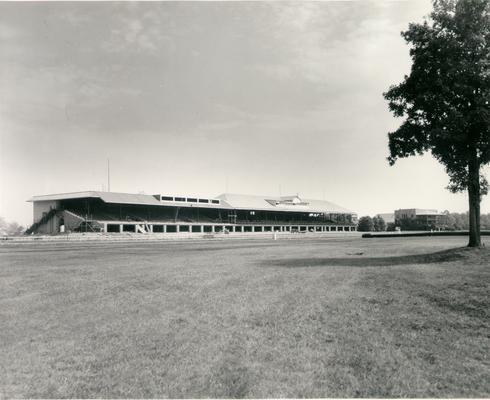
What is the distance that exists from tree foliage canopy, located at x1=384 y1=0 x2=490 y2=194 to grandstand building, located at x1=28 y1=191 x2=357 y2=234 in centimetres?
5884

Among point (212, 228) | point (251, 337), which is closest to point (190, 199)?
point (212, 228)

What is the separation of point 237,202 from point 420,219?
75865 millimetres

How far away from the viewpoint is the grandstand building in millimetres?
74438

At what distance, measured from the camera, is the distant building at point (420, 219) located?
456ft

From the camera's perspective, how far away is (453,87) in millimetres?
19328

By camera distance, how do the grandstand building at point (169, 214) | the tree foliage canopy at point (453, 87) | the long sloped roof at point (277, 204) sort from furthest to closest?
the long sloped roof at point (277, 204) → the grandstand building at point (169, 214) → the tree foliage canopy at point (453, 87)

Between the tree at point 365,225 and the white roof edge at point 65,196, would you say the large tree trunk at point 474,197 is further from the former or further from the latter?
the tree at point 365,225

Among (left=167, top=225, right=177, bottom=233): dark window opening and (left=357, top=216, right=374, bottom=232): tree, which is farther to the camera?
(left=357, top=216, right=374, bottom=232): tree

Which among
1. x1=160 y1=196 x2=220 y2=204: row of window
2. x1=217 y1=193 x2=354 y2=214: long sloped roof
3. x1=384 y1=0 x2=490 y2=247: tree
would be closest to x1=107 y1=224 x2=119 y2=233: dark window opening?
x1=160 y1=196 x2=220 y2=204: row of window

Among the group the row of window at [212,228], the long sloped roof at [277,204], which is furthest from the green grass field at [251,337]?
the long sloped roof at [277,204]

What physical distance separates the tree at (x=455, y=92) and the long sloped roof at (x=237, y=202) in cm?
6179

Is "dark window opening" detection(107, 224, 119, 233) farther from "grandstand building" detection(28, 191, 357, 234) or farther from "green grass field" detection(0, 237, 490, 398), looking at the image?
"green grass field" detection(0, 237, 490, 398)


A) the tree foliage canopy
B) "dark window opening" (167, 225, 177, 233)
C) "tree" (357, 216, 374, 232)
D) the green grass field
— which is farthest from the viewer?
"tree" (357, 216, 374, 232)

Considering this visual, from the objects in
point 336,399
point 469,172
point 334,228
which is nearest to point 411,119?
point 469,172
